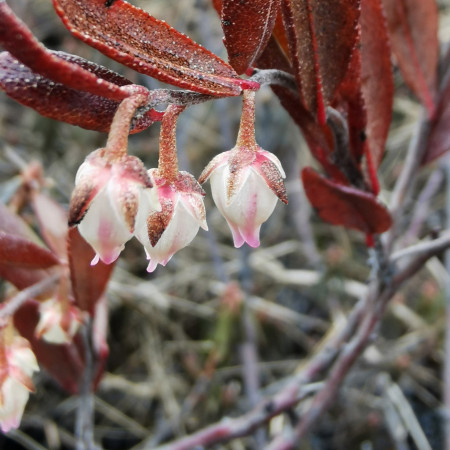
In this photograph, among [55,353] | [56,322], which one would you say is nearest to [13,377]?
[56,322]

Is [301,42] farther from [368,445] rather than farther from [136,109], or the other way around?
[368,445]

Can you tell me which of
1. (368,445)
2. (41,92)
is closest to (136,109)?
(41,92)

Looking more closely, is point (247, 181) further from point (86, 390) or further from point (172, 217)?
point (86, 390)

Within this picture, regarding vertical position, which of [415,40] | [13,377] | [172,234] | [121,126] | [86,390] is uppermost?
[415,40]

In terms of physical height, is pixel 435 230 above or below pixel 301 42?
below

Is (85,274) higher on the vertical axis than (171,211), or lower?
lower

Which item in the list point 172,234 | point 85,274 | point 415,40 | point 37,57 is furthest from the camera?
point 415,40

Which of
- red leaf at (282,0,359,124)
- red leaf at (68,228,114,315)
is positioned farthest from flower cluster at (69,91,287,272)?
red leaf at (68,228,114,315)
